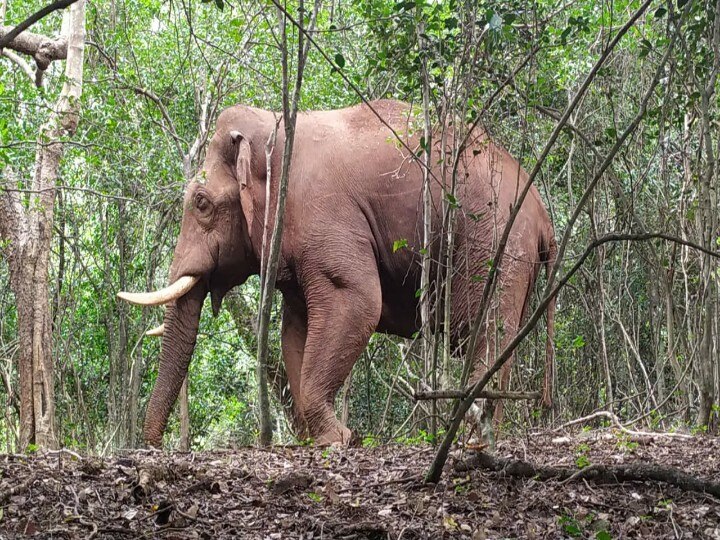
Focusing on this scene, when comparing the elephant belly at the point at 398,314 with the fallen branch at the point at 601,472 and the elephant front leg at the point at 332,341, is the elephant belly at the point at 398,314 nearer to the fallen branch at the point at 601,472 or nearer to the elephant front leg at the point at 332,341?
the elephant front leg at the point at 332,341

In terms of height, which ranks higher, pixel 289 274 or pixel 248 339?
pixel 289 274

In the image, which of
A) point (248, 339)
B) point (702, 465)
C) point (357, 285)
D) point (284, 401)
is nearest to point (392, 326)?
point (357, 285)

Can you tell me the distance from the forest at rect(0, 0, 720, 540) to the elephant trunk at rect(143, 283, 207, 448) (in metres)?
0.03

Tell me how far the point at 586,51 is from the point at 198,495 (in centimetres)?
677

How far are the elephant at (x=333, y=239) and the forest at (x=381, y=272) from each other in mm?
30

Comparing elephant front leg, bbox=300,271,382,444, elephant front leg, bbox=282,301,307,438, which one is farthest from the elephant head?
elephant front leg, bbox=300,271,382,444

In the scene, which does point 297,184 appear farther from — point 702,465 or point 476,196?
point 702,465

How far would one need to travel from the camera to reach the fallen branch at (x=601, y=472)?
15.3ft

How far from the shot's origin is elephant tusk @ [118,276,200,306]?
8.80 metres

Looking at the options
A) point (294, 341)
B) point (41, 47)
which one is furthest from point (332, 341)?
point (41, 47)

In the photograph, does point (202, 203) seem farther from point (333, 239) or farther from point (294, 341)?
point (294, 341)

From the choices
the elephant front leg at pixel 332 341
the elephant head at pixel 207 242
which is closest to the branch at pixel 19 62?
the elephant head at pixel 207 242

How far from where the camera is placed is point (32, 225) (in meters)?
8.15

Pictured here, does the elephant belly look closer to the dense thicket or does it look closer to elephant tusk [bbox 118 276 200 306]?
the dense thicket
